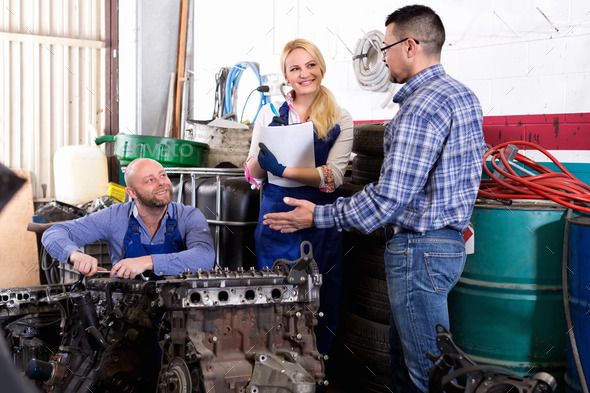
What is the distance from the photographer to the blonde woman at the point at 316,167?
9.82 ft

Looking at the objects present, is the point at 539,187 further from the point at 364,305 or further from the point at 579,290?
the point at 364,305

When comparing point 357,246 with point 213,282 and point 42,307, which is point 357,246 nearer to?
point 213,282

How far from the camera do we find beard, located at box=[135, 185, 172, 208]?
10.4 ft

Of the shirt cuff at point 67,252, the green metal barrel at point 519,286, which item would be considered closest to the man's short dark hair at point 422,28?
the green metal barrel at point 519,286

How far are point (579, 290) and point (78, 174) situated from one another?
5.47 m

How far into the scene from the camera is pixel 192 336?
7.00 ft

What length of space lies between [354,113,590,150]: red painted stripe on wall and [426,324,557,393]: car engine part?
64.3 inches

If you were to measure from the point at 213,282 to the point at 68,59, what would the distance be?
573 cm

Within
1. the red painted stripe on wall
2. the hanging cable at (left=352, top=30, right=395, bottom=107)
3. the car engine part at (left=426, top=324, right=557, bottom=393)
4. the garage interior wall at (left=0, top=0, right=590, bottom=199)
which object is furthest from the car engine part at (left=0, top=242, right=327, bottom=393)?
the hanging cable at (left=352, top=30, right=395, bottom=107)

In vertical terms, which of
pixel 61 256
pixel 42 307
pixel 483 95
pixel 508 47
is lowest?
pixel 42 307

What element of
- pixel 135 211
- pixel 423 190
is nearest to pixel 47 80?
pixel 135 211

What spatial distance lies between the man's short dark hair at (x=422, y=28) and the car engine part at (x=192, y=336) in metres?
0.90

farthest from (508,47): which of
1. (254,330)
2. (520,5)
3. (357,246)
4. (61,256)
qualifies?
(61,256)

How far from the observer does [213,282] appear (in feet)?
7.00
